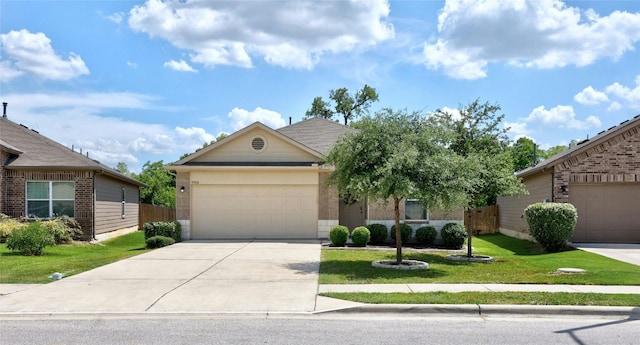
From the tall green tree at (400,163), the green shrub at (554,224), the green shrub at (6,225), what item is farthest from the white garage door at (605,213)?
the green shrub at (6,225)

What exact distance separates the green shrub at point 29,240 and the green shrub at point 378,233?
1093cm

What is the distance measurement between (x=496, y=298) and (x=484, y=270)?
4.12m

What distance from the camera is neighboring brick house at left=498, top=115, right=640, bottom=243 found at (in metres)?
19.6

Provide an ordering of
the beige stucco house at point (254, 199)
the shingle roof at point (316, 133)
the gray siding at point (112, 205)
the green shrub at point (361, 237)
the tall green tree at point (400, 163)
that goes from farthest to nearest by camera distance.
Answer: the shingle roof at point (316, 133), the gray siding at point (112, 205), the beige stucco house at point (254, 199), the green shrub at point (361, 237), the tall green tree at point (400, 163)

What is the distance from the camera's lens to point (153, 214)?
32.2m

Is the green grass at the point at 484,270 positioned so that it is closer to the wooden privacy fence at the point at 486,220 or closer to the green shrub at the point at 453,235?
the green shrub at the point at 453,235

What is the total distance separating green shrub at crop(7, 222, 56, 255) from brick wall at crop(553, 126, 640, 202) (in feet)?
57.2

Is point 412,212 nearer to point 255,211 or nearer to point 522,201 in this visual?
point 255,211

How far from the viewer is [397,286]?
10500 mm

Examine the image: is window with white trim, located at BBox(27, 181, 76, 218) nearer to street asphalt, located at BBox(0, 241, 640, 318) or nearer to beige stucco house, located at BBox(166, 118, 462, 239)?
beige stucco house, located at BBox(166, 118, 462, 239)

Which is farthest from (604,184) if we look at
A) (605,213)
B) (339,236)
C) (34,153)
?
(34,153)

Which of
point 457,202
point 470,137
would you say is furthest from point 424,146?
point 470,137

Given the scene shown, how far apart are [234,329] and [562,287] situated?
666cm

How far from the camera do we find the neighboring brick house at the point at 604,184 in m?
19.6
